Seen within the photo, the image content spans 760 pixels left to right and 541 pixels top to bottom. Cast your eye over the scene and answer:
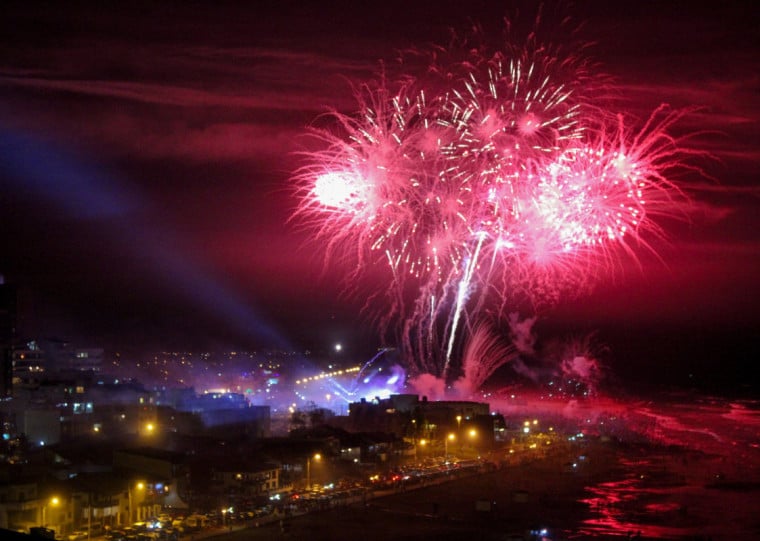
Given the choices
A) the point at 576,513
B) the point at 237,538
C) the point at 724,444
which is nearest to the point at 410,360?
the point at 724,444

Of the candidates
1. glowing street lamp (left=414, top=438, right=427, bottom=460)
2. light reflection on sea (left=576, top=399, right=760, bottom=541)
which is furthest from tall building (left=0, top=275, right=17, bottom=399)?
light reflection on sea (left=576, top=399, right=760, bottom=541)

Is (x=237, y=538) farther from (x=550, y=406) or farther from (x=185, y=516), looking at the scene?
(x=550, y=406)

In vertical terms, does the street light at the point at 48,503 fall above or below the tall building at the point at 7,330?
below

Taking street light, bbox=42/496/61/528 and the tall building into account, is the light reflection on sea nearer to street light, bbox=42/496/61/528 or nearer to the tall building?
street light, bbox=42/496/61/528

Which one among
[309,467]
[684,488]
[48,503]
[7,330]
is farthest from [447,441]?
[7,330]

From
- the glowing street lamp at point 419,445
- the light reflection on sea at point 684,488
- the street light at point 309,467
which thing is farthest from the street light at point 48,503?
the glowing street lamp at point 419,445

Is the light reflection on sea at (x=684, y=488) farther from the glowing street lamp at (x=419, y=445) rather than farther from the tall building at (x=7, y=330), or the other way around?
the tall building at (x=7, y=330)

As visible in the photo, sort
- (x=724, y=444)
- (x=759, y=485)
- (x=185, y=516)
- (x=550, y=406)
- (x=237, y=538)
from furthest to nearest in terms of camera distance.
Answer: (x=550, y=406) < (x=724, y=444) < (x=759, y=485) < (x=185, y=516) < (x=237, y=538)

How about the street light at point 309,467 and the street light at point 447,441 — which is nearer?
the street light at point 309,467

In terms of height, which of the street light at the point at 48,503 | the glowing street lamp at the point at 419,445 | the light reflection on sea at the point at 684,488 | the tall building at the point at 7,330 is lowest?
the light reflection on sea at the point at 684,488
